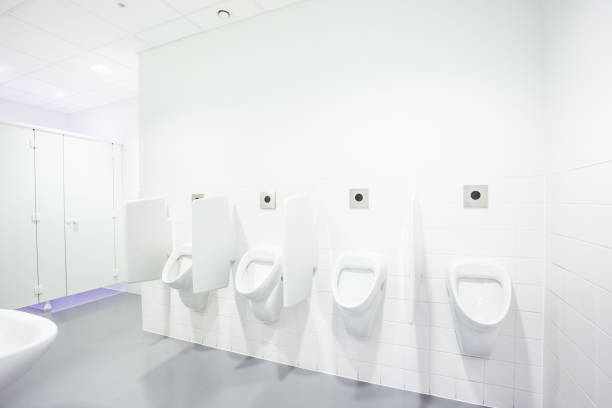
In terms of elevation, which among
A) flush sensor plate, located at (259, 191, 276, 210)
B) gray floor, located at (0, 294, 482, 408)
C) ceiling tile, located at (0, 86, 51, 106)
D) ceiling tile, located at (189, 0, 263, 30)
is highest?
ceiling tile, located at (189, 0, 263, 30)

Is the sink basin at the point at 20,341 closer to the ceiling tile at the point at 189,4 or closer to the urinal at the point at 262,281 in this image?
the urinal at the point at 262,281

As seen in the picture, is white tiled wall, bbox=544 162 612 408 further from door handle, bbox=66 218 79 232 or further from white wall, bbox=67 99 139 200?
door handle, bbox=66 218 79 232

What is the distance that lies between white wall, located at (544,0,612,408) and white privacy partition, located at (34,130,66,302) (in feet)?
13.6

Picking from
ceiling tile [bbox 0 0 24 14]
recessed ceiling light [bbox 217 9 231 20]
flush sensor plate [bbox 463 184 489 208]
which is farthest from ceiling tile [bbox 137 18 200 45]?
flush sensor plate [bbox 463 184 489 208]

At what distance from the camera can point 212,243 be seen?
6.66ft

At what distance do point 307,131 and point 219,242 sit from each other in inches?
38.3

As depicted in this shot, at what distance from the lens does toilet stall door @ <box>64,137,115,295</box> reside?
3.25 m

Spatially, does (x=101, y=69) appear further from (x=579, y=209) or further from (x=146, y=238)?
(x=579, y=209)

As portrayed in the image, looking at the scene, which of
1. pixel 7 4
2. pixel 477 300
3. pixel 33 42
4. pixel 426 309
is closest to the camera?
pixel 477 300

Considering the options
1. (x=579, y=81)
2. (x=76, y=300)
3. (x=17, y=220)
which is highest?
(x=579, y=81)

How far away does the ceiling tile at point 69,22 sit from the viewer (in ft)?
6.55

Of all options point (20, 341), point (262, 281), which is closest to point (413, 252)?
point (262, 281)

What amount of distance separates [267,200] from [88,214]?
8.40 feet

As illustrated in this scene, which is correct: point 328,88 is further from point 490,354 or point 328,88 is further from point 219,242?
point 490,354
